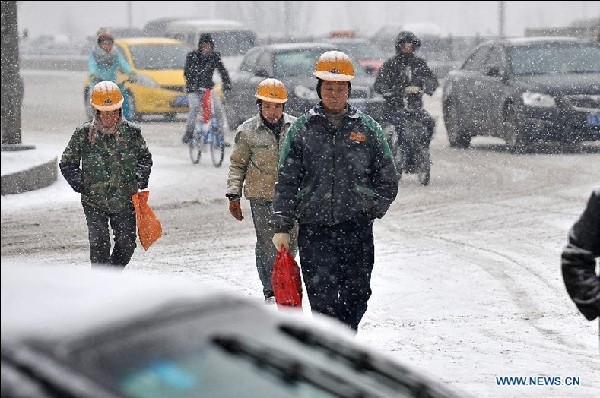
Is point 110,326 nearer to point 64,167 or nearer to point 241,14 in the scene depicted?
point 64,167

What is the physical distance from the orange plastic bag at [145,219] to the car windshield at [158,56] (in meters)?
20.0

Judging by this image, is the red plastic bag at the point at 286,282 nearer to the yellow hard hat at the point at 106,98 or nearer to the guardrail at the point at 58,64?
the yellow hard hat at the point at 106,98

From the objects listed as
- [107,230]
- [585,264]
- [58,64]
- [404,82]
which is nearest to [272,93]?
A: [107,230]

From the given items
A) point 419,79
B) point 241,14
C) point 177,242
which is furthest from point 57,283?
point 241,14

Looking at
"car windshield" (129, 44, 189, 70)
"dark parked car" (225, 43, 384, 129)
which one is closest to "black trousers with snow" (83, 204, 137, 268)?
"dark parked car" (225, 43, 384, 129)

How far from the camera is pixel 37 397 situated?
6.66 feet

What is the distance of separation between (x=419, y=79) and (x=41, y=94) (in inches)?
1150

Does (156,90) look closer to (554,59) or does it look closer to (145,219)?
(554,59)

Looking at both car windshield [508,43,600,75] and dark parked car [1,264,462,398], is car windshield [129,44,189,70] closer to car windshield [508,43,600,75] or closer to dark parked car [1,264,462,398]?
car windshield [508,43,600,75]

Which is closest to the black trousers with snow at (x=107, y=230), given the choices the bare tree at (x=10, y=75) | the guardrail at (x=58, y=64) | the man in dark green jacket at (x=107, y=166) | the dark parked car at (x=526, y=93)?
the man in dark green jacket at (x=107, y=166)

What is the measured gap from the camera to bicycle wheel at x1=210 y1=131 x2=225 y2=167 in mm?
19766

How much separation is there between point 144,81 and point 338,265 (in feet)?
70.9

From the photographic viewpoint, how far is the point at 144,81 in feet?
92.8

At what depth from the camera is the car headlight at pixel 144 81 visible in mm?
28156
